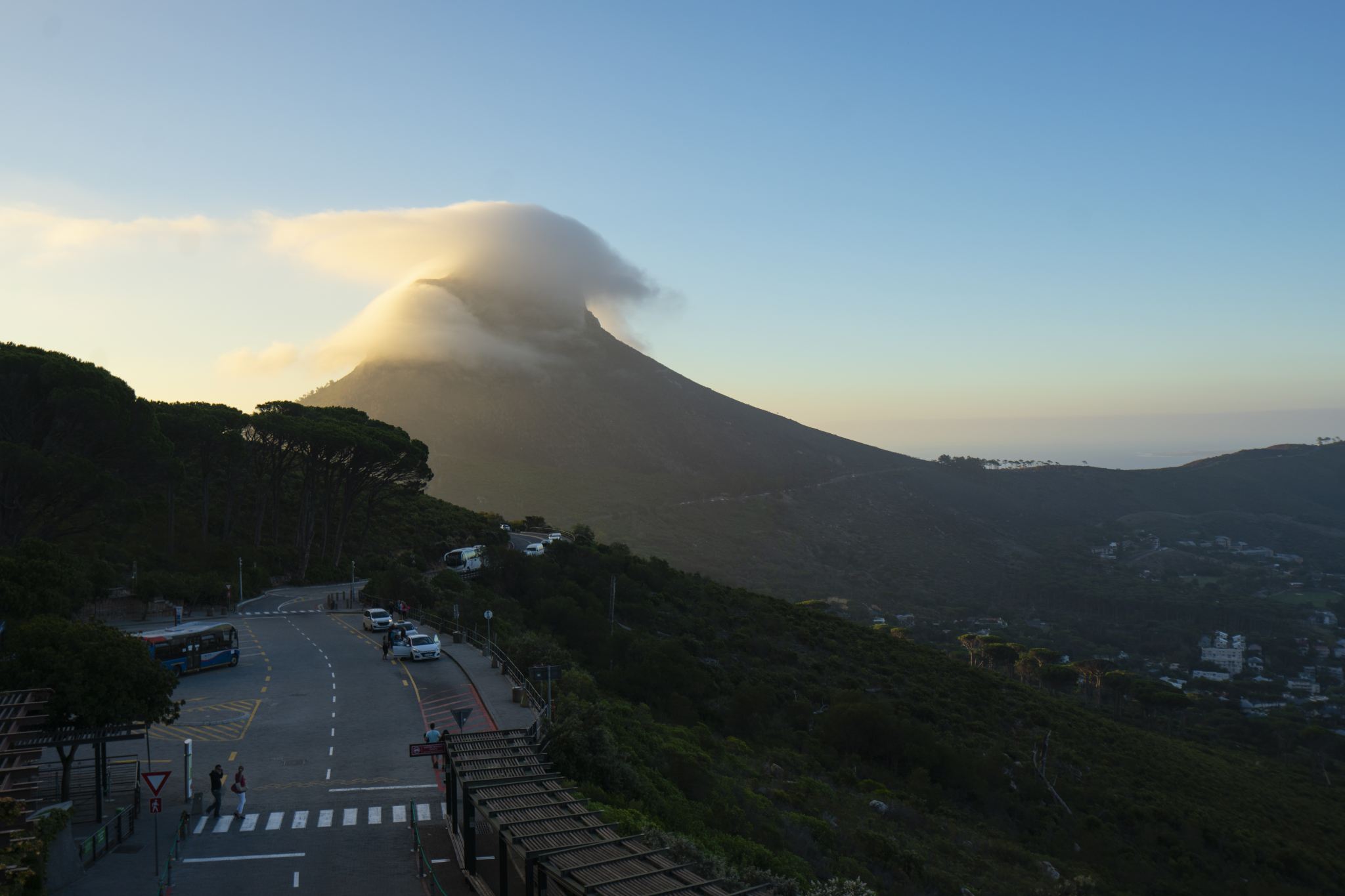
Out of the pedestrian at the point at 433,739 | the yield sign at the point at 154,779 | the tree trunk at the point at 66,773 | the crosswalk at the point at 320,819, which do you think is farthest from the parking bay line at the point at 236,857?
the pedestrian at the point at 433,739

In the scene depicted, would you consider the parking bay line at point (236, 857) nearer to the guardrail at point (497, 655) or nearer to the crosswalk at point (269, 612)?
the guardrail at point (497, 655)

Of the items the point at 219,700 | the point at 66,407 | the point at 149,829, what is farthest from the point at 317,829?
the point at 66,407

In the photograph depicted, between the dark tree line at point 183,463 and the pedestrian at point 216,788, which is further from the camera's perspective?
the dark tree line at point 183,463

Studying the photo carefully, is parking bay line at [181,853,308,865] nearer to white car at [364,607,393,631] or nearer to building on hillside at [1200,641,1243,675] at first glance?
white car at [364,607,393,631]

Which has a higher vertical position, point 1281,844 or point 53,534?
point 53,534

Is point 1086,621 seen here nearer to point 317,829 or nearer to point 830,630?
point 830,630
